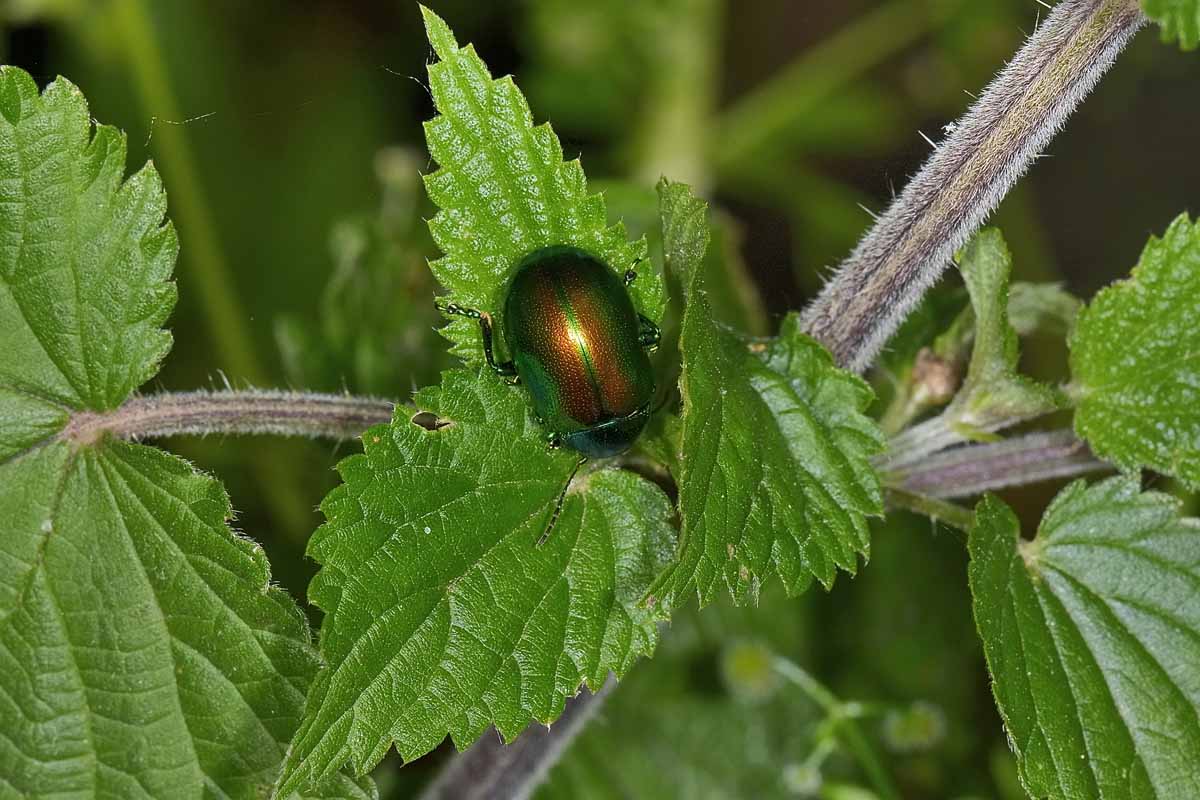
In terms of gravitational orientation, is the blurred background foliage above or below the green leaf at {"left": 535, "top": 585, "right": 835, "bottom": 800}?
above

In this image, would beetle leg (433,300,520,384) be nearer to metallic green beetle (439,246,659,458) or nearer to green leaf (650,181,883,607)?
metallic green beetle (439,246,659,458)

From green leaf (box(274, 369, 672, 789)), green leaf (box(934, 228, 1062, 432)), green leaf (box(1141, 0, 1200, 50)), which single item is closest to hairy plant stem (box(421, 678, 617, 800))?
green leaf (box(274, 369, 672, 789))

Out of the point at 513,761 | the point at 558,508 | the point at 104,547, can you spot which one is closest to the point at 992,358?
the point at 558,508

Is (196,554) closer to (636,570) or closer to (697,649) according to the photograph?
(636,570)

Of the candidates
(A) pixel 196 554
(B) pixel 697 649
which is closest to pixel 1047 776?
(A) pixel 196 554

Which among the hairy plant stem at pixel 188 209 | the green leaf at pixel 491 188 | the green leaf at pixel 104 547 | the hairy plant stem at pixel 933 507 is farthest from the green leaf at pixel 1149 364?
the hairy plant stem at pixel 188 209

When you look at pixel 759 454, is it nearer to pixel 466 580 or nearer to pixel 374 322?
pixel 466 580

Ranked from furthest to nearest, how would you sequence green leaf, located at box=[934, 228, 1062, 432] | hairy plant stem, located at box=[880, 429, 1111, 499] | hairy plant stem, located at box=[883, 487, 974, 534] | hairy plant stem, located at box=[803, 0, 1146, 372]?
1. hairy plant stem, located at box=[880, 429, 1111, 499]
2. hairy plant stem, located at box=[883, 487, 974, 534]
3. green leaf, located at box=[934, 228, 1062, 432]
4. hairy plant stem, located at box=[803, 0, 1146, 372]
